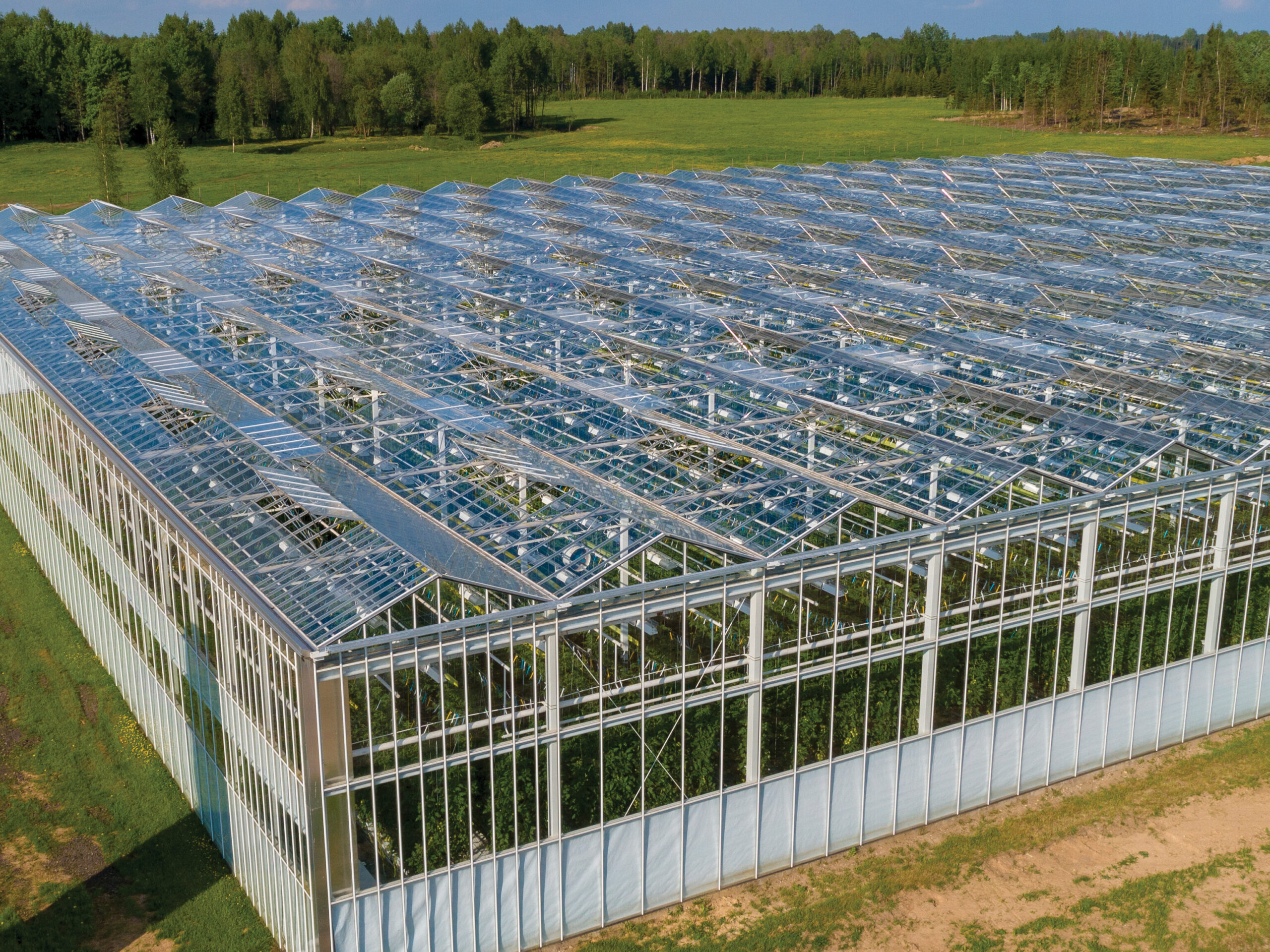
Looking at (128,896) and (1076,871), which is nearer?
(128,896)

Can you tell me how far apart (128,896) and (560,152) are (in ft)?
362

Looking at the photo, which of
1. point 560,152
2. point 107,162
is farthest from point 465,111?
point 107,162

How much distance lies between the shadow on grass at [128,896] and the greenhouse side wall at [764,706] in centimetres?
431

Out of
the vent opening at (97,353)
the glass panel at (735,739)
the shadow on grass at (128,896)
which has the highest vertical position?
the vent opening at (97,353)

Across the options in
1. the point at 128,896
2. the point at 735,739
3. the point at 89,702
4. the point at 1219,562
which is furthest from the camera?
the point at 89,702

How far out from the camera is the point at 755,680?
68.5 feet

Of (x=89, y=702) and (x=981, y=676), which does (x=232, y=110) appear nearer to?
(x=89, y=702)

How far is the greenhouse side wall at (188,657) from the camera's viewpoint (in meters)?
18.8

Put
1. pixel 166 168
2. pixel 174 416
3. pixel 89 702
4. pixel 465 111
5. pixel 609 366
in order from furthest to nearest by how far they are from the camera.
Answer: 1. pixel 465 111
2. pixel 166 168
3. pixel 609 366
4. pixel 89 702
5. pixel 174 416

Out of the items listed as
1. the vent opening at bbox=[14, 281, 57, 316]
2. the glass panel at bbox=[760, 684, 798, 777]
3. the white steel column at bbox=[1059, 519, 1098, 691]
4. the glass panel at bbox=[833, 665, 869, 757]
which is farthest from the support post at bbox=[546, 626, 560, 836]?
the vent opening at bbox=[14, 281, 57, 316]

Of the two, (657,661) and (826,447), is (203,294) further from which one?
(657,661)

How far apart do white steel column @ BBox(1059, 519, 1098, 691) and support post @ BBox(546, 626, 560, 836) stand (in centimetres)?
1022

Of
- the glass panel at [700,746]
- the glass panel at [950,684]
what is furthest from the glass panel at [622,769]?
the glass panel at [950,684]

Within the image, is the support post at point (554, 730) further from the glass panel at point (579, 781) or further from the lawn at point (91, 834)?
the lawn at point (91, 834)
